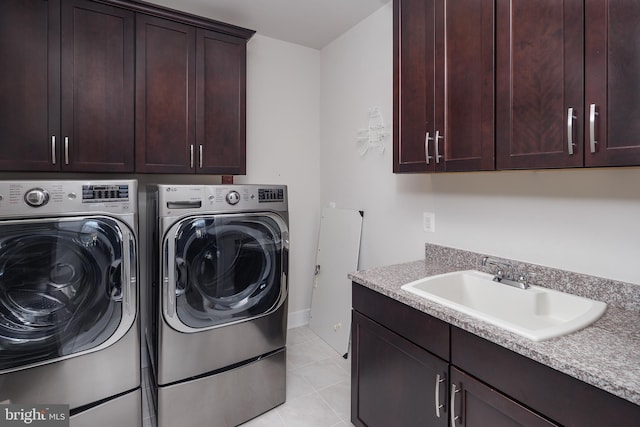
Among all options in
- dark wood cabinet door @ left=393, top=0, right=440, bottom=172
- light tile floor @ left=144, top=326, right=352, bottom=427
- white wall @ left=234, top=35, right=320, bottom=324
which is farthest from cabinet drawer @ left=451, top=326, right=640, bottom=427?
white wall @ left=234, top=35, right=320, bottom=324

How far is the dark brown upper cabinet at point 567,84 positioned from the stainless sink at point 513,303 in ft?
1.83

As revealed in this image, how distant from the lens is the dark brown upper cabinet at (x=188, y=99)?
6.79ft

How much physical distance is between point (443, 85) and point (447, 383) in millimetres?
1298

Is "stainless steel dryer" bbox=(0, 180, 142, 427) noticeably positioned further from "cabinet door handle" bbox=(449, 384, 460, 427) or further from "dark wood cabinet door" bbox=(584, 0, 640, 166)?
"dark wood cabinet door" bbox=(584, 0, 640, 166)

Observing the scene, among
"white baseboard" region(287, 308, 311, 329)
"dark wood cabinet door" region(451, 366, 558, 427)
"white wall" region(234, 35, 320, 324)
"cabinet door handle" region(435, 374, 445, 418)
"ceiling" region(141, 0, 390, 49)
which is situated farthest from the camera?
"white baseboard" region(287, 308, 311, 329)

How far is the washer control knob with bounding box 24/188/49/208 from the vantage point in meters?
1.41

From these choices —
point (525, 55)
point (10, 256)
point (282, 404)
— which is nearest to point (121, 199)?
point (10, 256)

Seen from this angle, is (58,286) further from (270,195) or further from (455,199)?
(455,199)

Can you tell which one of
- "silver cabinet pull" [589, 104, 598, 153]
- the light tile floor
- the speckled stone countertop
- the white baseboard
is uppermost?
"silver cabinet pull" [589, 104, 598, 153]

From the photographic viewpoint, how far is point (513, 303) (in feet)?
4.99

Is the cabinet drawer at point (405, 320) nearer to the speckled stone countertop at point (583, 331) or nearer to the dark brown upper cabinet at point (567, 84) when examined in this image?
the speckled stone countertop at point (583, 331)

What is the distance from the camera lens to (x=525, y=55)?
1.30 metres

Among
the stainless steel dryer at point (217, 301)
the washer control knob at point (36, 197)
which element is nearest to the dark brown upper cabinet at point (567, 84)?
the stainless steel dryer at point (217, 301)

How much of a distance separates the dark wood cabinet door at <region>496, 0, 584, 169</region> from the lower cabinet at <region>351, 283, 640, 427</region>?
717mm
